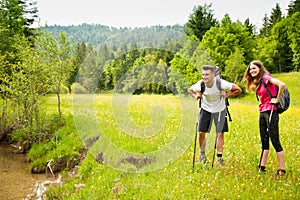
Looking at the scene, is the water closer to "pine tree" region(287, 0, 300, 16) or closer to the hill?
the hill

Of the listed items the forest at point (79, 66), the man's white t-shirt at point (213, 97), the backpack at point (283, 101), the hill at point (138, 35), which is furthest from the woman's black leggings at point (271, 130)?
the hill at point (138, 35)

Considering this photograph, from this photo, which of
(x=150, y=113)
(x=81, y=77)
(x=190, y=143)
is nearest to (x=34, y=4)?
(x=81, y=77)

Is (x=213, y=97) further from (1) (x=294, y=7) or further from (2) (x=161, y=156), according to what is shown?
(1) (x=294, y=7)

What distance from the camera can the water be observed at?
906 cm

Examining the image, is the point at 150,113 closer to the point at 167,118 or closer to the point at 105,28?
the point at 167,118

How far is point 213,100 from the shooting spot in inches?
305

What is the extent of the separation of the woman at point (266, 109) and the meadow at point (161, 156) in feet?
1.49

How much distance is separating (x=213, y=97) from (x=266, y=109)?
4.16 feet

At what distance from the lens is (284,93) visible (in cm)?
702

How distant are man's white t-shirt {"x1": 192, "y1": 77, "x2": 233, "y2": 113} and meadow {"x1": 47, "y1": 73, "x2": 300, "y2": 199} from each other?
121 cm

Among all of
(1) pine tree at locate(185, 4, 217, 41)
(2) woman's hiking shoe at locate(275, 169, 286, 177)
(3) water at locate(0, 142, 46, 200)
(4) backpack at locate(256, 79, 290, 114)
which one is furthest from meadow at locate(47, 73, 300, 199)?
(1) pine tree at locate(185, 4, 217, 41)

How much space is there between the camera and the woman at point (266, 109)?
6977 millimetres

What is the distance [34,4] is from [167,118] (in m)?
21.9

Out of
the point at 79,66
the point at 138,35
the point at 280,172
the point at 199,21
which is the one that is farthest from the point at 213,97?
the point at 199,21
